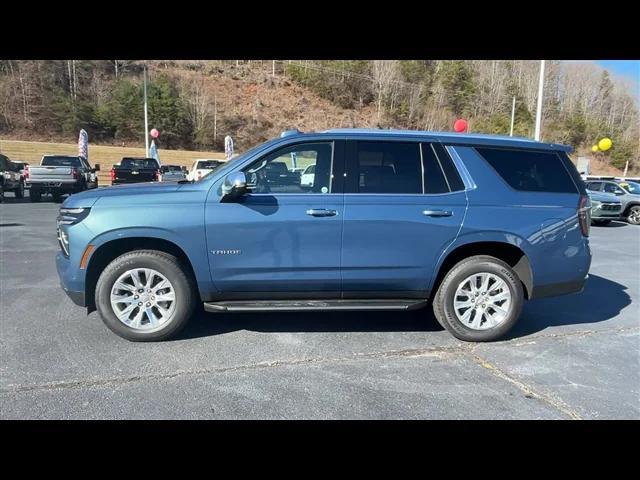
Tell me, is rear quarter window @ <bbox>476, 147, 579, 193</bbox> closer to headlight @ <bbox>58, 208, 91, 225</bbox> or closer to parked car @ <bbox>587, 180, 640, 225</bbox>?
headlight @ <bbox>58, 208, 91, 225</bbox>

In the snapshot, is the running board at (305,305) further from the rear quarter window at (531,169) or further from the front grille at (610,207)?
the front grille at (610,207)

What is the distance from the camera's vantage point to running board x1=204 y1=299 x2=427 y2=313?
3980 millimetres

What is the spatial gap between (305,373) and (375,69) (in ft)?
218

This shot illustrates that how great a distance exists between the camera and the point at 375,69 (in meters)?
63.9

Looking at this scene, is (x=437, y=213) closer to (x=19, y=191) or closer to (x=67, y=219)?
(x=67, y=219)

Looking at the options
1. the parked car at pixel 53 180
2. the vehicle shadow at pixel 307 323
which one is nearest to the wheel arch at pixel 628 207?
the vehicle shadow at pixel 307 323

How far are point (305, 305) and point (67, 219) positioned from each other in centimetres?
228

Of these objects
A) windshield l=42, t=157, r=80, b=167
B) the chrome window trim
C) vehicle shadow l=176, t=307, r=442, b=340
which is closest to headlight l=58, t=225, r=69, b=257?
vehicle shadow l=176, t=307, r=442, b=340

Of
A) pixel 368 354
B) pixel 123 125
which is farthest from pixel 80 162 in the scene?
pixel 123 125

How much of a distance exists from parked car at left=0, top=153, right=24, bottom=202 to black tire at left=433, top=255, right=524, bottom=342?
17.2m

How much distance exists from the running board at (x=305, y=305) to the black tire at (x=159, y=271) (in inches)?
9.1

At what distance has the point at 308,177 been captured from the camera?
4105 mm

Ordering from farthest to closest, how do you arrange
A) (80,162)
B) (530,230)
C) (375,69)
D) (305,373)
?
(375,69)
(80,162)
(530,230)
(305,373)
